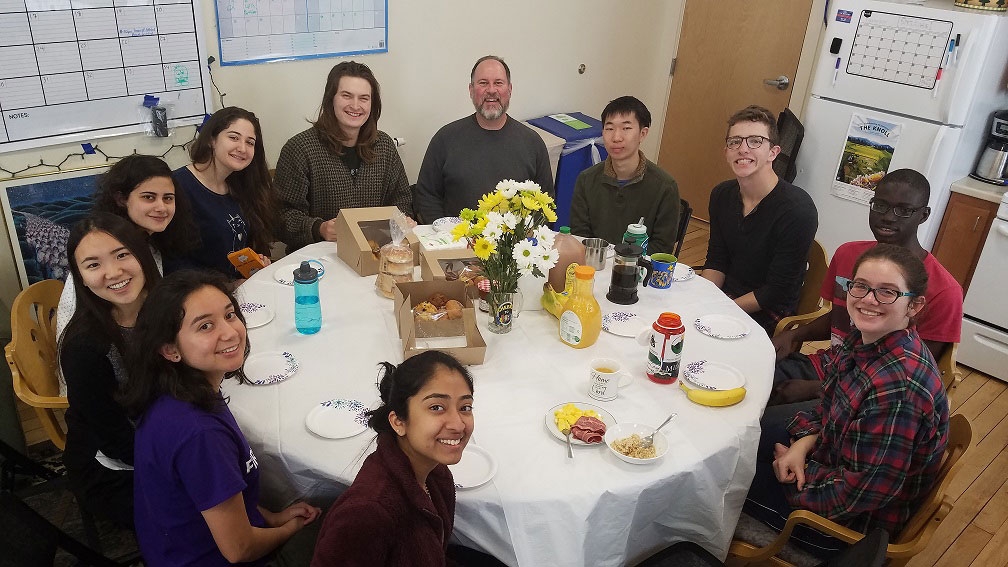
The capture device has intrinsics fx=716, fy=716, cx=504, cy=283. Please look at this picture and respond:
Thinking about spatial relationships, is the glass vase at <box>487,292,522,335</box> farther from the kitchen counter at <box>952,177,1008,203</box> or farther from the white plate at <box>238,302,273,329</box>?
the kitchen counter at <box>952,177,1008,203</box>

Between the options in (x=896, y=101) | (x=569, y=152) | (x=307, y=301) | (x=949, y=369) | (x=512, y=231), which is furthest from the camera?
(x=569, y=152)

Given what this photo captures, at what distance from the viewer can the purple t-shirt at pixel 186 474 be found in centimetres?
141

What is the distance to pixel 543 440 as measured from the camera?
169 centimetres

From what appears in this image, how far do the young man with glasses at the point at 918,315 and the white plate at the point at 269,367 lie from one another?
1.48 meters

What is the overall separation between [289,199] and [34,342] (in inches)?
45.6

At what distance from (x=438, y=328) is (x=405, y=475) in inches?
26.8

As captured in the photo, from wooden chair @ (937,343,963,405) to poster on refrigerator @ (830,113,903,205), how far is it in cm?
180

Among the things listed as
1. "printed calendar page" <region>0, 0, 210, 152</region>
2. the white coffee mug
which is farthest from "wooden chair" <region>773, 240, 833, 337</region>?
"printed calendar page" <region>0, 0, 210, 152</region>

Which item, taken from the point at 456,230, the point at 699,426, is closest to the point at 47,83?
the point at 456,230

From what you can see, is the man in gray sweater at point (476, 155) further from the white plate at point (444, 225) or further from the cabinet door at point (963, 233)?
the cabinet door at point (963, 233)

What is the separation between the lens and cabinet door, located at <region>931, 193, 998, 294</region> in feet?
11.7

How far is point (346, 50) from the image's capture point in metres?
3.51

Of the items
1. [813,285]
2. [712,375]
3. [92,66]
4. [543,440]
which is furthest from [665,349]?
[92,66]

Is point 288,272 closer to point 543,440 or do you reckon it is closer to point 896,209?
point 543,440
